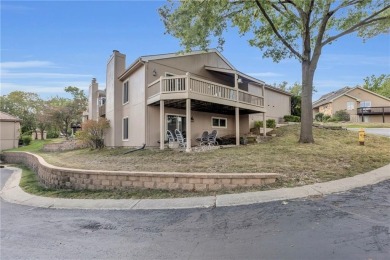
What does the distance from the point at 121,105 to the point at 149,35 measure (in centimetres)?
530

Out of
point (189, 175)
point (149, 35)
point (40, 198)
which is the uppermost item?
point (149, 35)

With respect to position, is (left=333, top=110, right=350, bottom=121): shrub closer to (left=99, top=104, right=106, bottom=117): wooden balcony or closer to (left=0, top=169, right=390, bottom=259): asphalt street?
(left=99, top=104, right=106, bottom=117): wooden balcony

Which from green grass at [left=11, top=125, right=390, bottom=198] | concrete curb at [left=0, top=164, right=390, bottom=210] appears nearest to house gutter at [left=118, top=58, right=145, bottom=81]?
green grass at [left=11, top=125, right=390, bottom=198]

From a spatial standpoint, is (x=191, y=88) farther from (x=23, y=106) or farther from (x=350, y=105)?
(x=23, y=106)

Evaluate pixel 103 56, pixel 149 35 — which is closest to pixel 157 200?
pixel 149 35

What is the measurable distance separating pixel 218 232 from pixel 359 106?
4338 centimetres

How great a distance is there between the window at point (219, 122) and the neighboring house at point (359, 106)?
24918 mm

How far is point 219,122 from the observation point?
2012 cm

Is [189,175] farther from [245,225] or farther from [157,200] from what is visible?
[245,225]

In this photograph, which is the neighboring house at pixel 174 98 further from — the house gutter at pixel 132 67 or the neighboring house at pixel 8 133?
the neighboring house at pixel 8 133

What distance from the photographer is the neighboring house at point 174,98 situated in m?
14.7

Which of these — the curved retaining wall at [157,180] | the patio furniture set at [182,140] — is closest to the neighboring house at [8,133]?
the patio furniture set at [182,140]

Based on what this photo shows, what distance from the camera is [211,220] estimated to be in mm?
5410

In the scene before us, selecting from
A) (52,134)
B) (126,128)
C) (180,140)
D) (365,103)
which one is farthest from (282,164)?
(52,134)
